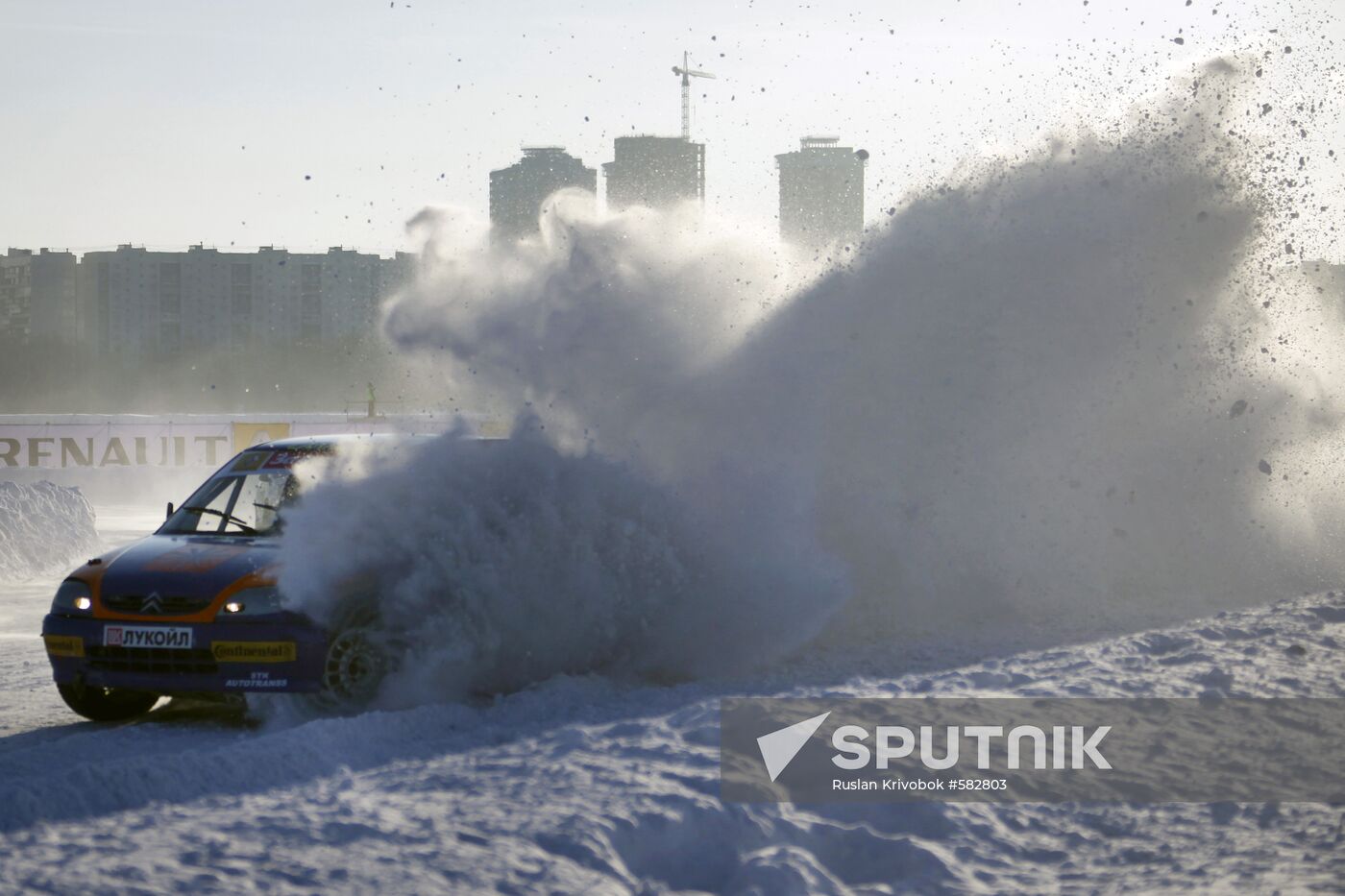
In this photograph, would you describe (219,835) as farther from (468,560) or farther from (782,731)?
(468,560)

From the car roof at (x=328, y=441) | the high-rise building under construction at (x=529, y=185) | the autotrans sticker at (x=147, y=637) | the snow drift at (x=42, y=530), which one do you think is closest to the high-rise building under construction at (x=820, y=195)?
the high-rise building under construction at (x=529, y=185)

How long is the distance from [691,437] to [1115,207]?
507cm

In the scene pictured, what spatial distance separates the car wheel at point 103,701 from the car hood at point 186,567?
Result: 21.1 inches

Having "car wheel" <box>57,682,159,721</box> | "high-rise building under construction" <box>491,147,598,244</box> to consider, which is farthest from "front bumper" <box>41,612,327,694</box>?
"high-rise building under construction" <box>491,147,598,244</box>

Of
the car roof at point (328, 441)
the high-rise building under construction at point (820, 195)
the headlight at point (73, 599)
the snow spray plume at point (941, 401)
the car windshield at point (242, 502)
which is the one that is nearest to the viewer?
the headlight at point (73, 599)

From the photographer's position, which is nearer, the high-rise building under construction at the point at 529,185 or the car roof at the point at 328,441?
the car roof at the point at 328,441

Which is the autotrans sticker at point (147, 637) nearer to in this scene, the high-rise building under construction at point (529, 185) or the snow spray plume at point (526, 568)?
the snow spray plume at point (526, 568)

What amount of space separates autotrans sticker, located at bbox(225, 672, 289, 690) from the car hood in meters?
0.43

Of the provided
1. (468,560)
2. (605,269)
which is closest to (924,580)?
(605,269)

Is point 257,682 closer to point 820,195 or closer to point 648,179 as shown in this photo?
point 648,179

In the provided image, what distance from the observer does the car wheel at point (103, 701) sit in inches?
300

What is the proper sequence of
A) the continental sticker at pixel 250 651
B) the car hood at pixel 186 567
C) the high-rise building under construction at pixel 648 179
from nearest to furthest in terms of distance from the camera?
1. the continental sticker at pixel 250 651
2. the car hood at pixel 186 567
3. the high-rise building under construction at pixel 648 179

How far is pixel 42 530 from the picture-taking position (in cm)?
1706

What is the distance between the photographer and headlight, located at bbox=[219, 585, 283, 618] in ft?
23.9
